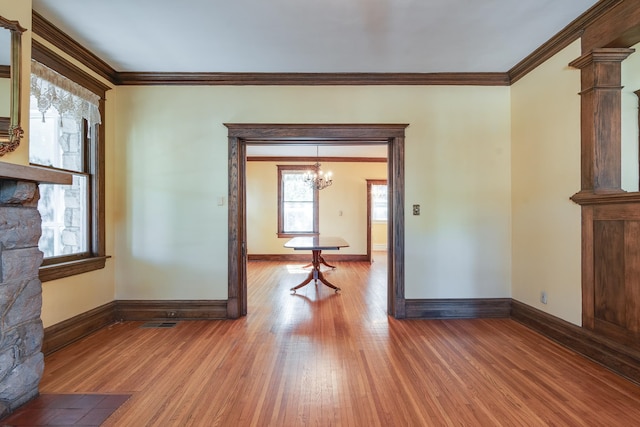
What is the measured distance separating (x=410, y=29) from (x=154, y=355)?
11.3 ft

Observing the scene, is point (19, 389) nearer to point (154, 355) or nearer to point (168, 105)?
point (154, 355)

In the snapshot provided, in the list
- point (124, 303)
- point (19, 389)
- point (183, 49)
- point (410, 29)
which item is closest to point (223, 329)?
point (124, 303)

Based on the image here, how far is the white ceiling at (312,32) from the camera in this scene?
2266 mm

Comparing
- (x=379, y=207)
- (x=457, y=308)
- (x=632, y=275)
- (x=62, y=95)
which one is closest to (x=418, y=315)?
(x=457, y=308)

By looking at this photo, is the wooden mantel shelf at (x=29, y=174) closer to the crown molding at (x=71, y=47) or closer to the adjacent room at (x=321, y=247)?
the adjacent room at (x=321, y=247)

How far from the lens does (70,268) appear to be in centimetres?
272

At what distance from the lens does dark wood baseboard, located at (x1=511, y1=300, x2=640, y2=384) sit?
6.89ft

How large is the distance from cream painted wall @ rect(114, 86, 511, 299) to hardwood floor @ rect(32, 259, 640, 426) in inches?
21.2

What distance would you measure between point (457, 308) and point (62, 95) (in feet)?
14.3

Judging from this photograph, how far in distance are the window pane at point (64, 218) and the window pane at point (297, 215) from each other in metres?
4.92

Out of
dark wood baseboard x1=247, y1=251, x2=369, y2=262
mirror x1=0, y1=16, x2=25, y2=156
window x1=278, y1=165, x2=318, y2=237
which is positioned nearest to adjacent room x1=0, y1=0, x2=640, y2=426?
mirror x1=0, y1=16, x2=25, y2=156

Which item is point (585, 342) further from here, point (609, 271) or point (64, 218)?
point (64, 218)

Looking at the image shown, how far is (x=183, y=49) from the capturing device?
2.85 metres

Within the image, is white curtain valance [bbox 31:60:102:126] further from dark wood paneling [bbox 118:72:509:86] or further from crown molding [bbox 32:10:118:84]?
dark wood paneling [bbox 118:72:509:86]
